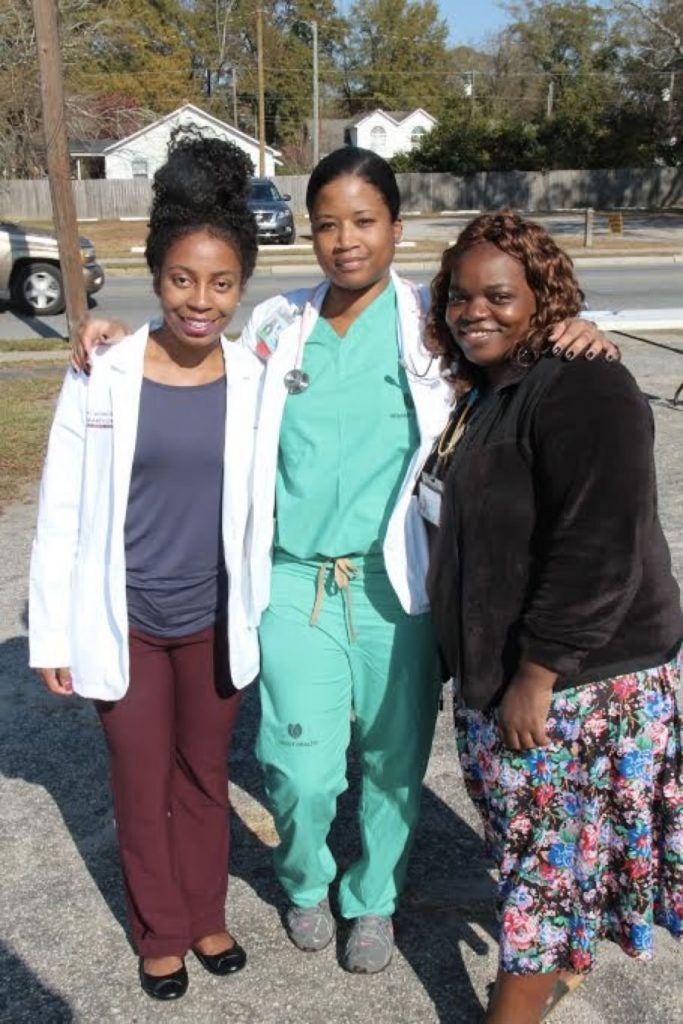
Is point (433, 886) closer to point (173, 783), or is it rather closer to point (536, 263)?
point (173, 783)

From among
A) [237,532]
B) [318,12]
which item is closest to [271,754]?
[237,532]

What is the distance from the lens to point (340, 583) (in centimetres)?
256

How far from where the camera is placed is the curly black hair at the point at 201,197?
238 cm

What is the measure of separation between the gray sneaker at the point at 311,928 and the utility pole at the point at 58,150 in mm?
9265

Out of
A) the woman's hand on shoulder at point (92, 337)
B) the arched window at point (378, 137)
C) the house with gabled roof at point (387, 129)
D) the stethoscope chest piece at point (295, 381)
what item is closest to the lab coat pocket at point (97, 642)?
the woman's hand on shoulder at point (92, 337)

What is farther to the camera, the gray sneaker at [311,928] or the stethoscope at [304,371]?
the gray sneaker at [311,928]

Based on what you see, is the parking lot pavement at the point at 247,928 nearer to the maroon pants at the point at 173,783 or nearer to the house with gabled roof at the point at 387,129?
the maroon pants at the point at 173,783

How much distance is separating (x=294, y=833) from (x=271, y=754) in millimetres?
225

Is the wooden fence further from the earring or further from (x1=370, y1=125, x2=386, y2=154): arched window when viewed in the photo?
the earring

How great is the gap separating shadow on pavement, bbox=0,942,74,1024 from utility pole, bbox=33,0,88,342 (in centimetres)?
921

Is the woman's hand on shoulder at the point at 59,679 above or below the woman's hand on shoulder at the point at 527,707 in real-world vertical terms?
below

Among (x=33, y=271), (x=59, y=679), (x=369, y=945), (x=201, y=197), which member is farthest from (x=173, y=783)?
(x=33, y=271)

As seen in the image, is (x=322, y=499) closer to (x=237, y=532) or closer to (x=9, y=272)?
(x=237, y=532)

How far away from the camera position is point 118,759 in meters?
2.55
